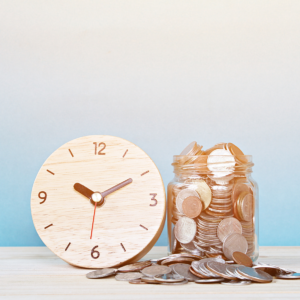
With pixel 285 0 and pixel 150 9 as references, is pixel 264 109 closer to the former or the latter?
pixel 285 0

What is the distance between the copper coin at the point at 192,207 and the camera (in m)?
0.98

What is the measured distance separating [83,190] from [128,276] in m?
0.29

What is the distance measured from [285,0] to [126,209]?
1083mm

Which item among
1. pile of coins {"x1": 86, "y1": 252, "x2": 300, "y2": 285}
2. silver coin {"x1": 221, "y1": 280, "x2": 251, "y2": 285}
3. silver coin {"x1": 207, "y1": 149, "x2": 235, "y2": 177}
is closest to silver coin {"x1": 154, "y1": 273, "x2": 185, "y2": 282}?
pile of coins {"x1": 86, "y1": 252, "x2": 300, "y2": 285}

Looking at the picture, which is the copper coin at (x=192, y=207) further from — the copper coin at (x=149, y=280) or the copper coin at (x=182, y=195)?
the copper coin at (x=149, y=280)

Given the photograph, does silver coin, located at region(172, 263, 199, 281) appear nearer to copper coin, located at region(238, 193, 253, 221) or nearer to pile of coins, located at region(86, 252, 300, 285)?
pile of coins, located at region(86, 252, 300, 285)

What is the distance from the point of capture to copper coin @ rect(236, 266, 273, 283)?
818 mm

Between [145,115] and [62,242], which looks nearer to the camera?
[62,242]

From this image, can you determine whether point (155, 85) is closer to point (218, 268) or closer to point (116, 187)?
point (116, 187)

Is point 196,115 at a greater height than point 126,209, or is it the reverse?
point 196,115

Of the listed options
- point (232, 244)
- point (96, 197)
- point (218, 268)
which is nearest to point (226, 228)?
point (232, 244)

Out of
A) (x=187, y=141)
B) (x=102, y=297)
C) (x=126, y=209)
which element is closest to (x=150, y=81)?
(x=187, y=141)

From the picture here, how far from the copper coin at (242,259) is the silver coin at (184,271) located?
130mm

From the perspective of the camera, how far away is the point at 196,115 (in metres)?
1.42
